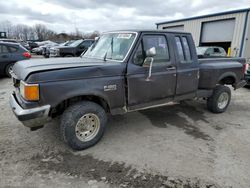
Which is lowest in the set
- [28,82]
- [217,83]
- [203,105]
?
[203,105]

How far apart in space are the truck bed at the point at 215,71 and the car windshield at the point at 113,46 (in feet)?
6.75

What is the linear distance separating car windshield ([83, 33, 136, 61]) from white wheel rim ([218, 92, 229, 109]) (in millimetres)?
3137

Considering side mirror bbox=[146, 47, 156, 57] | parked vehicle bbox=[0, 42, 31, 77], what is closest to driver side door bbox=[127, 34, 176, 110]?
side mirror bbox=[146, 47, 156, 57]

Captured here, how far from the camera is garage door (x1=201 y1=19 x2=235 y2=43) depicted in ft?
52.9

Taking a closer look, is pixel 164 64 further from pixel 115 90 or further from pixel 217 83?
pixel 217 83

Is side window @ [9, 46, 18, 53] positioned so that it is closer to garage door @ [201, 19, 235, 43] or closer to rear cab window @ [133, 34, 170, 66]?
rear cab window @ [133, 34, 170, 66]

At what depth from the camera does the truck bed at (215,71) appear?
4867 millimetres

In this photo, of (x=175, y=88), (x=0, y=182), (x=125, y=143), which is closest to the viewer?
(x=0, y=182)

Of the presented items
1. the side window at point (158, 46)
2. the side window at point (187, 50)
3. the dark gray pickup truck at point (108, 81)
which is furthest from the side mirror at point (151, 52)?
the side window at point (187, 50)

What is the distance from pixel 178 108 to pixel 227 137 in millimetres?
1882

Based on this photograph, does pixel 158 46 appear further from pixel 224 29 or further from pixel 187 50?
pixel 224 29

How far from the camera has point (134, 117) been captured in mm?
5012

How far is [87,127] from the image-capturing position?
11.5 feet

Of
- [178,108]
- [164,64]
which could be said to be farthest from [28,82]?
[178,108]
